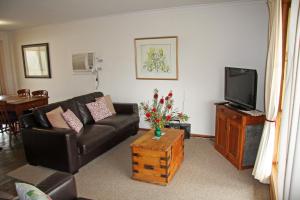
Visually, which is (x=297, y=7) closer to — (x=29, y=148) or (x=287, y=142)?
(x=287, y=142)

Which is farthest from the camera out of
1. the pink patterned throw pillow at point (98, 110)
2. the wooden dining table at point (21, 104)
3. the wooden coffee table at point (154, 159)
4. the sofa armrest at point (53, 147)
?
the wooden dining table at point (21, 104)

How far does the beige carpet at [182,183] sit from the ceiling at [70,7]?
2673 millimetres

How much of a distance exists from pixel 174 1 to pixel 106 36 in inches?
75.4

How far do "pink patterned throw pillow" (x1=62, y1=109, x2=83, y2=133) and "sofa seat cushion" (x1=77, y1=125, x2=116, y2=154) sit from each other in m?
0.09

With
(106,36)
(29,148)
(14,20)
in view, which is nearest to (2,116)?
(29,148)

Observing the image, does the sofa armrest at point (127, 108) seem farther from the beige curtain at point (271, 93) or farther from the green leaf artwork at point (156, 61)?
the beige curtain at point (271, 93)

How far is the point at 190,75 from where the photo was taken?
448cm

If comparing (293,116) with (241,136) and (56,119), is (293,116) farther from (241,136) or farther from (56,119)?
(56,119)

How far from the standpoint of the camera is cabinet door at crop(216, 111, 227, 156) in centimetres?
358

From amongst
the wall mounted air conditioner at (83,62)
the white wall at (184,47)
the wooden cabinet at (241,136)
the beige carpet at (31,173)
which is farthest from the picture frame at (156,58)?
the beige carpet at (31,173)

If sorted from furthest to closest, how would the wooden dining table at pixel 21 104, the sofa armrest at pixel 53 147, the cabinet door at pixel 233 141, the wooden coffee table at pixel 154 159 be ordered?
the wooden dining table at pixel 21 104, the cabinet door at pixel 233 141, the sofa armrest at pixel 53 147, the wooden coffee table at pixel 154 159

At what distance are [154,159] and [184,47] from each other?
250 cm

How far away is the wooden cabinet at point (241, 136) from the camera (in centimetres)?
302

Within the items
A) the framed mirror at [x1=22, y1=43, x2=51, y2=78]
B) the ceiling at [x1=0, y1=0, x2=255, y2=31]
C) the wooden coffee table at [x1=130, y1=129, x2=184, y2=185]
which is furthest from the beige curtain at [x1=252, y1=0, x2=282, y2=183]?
the framed mirror at [x1=22, y1=43, x2=51, y2=78]
